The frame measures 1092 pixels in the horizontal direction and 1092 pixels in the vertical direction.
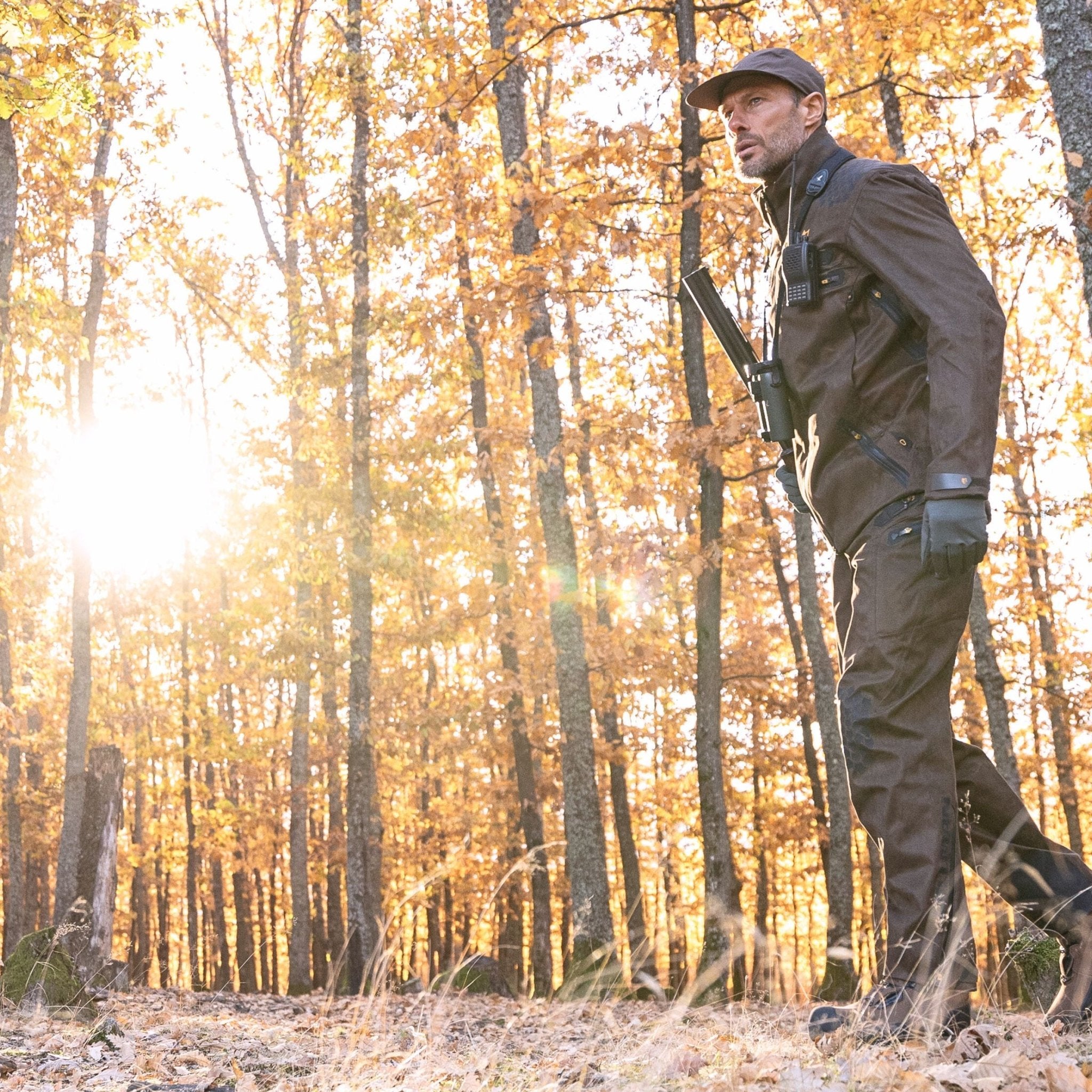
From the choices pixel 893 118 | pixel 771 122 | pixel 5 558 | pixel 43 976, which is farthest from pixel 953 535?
pixel 5 558

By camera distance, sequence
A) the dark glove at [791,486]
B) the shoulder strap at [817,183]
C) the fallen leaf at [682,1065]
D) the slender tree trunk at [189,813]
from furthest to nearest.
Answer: the slender tree trunk at [189,813] < the dark glove at [791,486] < the shoulder strap at [817,183] < the fallen leaf at [682,1065]

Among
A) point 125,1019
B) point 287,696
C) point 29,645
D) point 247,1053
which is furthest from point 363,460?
point 287,696

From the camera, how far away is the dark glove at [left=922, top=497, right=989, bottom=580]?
2.66m

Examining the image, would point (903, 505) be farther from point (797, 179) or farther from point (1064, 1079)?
point (1064, 1079)

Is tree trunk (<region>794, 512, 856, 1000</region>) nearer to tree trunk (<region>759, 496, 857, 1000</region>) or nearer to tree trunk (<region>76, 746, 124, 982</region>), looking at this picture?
tree trunk (<region>759, 496, 857, 1000</region>)

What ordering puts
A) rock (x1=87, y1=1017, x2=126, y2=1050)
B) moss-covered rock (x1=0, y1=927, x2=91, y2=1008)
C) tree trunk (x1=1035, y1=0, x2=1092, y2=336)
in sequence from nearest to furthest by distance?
1. rock (x1=87, y1=1017, x2=126, y2=1050)
2. tree trunk (x1=1035, y1=0, x2=1092, y2=336)
3. moss-covered rock (x1=0, y1=927, x2=91, y2=1008)

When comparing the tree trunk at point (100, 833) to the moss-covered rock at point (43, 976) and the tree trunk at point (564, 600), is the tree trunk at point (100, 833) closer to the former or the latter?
the moss-covered rock at point (43, 976)

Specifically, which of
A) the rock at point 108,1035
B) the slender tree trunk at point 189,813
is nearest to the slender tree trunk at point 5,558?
the slender tree trunk at point 189,813

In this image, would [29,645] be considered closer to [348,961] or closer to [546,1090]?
[348,961]

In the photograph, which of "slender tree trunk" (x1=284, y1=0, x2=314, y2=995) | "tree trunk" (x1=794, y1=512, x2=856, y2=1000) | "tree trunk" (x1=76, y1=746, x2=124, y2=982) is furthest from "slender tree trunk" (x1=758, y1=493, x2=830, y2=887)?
"tree trunk" (x1=76, y1=746, x2=124, y2=982)

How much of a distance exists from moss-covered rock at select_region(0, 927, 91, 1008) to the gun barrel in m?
4.93

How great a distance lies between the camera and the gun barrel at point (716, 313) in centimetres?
458

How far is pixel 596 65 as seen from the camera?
31.8ft

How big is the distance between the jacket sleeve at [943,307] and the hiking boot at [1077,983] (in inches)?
48.9
